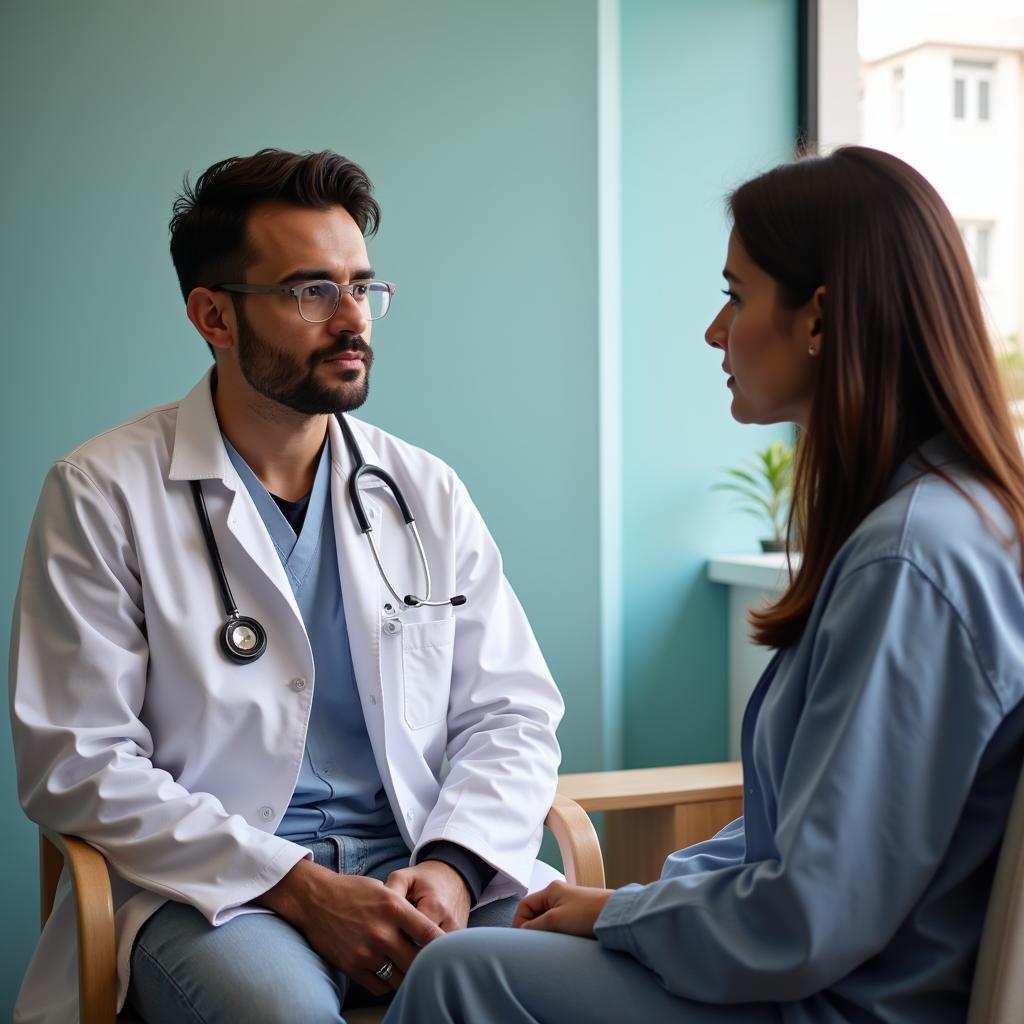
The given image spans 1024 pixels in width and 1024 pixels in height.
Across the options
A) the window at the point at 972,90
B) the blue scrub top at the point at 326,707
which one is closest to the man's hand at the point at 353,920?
the blue scrub top at the point at 326,707

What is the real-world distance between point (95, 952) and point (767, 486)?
80.4 inches

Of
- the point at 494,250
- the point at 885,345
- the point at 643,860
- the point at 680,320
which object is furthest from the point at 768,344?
the point at 680,320

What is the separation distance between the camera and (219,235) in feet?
5.94

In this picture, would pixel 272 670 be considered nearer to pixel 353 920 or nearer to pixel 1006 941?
pixel 353 920

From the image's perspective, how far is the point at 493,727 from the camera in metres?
1.80

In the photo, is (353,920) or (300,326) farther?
(300,326)

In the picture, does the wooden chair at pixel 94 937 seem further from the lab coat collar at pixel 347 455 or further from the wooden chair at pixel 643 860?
the lab coat collar at pixel 347 455

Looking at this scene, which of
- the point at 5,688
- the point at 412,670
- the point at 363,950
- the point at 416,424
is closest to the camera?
the point at 363,950

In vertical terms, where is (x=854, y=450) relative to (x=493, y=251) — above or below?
below

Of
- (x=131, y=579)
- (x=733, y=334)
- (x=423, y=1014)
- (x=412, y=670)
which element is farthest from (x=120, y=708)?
(x=733, y=334)

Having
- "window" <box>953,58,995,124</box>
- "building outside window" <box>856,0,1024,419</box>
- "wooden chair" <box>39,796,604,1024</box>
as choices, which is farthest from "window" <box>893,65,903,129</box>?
"wooden chair" <box>39,796,604,1024</box>

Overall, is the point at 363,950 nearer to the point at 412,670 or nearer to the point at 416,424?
the point at 412,670

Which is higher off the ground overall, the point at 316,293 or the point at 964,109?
the point at 964,109

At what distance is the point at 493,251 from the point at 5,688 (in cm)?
130
